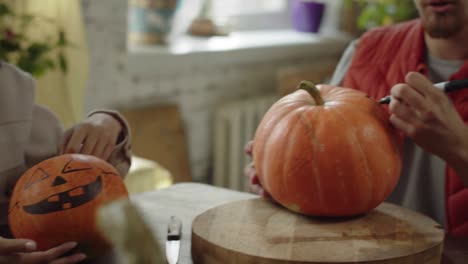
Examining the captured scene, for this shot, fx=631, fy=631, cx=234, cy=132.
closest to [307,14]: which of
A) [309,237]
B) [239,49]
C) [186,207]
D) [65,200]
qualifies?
[239,49]

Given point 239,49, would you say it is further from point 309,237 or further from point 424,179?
point 309,237

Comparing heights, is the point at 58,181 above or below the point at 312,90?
below

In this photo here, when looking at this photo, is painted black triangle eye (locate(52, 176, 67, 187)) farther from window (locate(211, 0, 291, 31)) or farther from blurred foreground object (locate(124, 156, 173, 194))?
window (locate(211, 0, 291, 31))

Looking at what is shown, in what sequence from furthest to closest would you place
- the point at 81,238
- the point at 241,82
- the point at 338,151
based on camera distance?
the point at 241,82 < the point at 338,151 < the point at 81,238

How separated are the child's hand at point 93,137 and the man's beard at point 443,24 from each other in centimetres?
69

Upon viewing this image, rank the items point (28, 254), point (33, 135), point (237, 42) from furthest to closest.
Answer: point (237, 42) < point (33, 135) < point (28, 254)

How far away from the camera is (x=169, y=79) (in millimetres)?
2754

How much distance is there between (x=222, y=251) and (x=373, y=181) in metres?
0.25

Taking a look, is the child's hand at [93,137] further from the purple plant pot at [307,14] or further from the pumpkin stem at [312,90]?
the purple plant pot at [307,14]

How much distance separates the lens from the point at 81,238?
82cm

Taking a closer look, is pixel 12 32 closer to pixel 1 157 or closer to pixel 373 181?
pixel 1 157

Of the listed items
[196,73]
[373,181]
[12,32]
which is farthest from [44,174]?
[196,73]

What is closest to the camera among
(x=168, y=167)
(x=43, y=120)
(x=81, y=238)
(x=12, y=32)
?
(x=81, y=238)

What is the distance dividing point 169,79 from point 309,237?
1.94 metres
